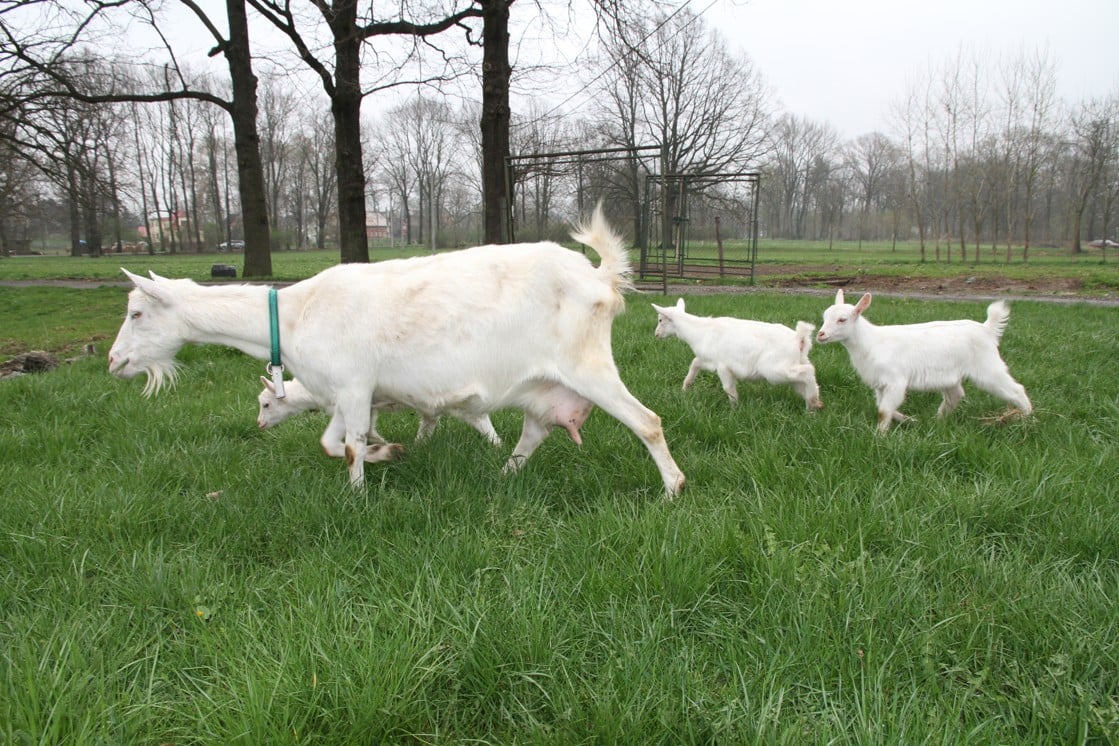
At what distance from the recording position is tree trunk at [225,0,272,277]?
1602cm

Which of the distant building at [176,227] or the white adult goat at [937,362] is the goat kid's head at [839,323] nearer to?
the white adult goat at [937,362]

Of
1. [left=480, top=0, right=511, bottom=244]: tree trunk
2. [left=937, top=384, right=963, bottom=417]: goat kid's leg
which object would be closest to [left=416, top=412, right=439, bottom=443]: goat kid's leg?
[left=937, top=384, right=963, bottom=417]: goat kid's leg

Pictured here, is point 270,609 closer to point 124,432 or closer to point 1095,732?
point 1095,732

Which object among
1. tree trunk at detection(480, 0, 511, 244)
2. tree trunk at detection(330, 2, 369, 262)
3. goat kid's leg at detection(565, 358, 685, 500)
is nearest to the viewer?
goat kid's leg at detection(565, 358, 685, 500)

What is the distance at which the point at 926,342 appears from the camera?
4.51 m

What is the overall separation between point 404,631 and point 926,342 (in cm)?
399

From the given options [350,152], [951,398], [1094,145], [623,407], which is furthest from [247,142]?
[1094,145]

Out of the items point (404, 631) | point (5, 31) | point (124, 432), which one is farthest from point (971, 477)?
point (5, 31)

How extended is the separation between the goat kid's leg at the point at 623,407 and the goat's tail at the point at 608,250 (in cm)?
53

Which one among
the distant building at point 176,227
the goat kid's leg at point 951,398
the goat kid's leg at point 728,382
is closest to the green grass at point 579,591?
the goat kid's leg at point 951,398

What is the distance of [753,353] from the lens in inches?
206

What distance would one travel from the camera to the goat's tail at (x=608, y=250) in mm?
3697

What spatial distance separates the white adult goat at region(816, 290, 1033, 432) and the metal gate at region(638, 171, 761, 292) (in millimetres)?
7807

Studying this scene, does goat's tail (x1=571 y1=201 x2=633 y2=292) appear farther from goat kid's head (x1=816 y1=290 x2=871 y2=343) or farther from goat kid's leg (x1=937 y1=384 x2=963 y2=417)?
goat kid's leg (x1=937 y1=384 x2=963 y2=417)
